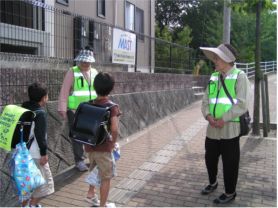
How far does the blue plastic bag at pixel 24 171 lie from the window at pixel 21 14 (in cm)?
423

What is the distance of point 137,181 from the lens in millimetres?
5465

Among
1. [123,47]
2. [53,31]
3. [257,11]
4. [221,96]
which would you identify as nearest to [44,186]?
[221,96]

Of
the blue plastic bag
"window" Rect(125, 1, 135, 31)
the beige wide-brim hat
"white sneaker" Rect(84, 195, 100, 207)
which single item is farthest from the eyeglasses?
"window" Rect(125, 1, 135, 31)

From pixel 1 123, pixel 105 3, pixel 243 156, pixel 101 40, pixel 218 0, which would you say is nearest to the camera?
pixel 1 123

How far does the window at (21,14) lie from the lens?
302 inches

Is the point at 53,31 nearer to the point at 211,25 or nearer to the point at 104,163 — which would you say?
the point at 104,163

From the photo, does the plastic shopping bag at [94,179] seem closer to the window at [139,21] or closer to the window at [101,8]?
the window at [101,8]

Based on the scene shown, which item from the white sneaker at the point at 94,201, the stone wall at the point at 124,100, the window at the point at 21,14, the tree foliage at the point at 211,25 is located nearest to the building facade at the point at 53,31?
the window at the point at 21,14

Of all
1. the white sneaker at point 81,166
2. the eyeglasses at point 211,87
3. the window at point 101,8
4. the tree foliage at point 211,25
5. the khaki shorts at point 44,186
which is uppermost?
the tree foliage at point 211,25

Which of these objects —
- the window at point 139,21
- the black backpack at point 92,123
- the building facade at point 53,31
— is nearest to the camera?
the black backpack at point 92,123

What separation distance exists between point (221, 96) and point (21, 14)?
17.9ft

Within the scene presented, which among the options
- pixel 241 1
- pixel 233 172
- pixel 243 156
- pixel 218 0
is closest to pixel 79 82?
pixel 233 172

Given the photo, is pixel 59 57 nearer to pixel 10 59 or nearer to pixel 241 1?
pixel 10 59

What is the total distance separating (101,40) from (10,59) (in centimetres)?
362
